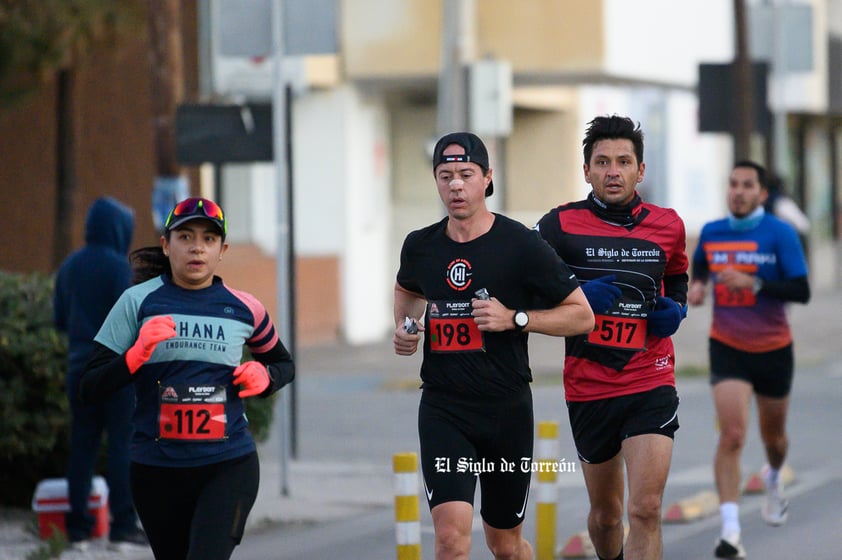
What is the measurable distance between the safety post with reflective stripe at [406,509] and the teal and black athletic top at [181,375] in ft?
3.60

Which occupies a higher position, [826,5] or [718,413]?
[826,5]

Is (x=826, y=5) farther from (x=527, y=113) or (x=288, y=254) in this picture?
(x=288, y=254)

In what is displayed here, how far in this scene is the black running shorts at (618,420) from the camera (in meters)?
6.96

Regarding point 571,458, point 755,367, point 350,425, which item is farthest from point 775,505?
point 350,425

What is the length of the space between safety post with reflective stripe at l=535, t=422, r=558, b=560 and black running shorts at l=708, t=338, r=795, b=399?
5.44ft

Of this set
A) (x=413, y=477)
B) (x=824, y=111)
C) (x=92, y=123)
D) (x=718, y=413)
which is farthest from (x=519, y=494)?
(x=824, y=111)

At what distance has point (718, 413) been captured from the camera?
9.23m

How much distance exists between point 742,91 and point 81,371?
12.4m

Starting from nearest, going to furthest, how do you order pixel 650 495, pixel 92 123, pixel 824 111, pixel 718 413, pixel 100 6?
pixel 650 495 < pixel 718 413 < pixel 100 6 < pixel 92 123 < pixel 824 111

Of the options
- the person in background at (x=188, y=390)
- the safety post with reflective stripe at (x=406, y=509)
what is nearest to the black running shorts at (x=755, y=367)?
the safety post with reflective stripe at (x=406, y=509)

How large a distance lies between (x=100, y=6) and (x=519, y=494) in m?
13.0

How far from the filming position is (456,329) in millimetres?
6277

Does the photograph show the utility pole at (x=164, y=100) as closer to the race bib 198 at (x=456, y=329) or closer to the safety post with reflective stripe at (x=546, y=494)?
the safety post with reflective stripe at (x=546, y=494)

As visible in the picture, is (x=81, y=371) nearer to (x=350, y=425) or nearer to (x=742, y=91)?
(x=350, y=425)
